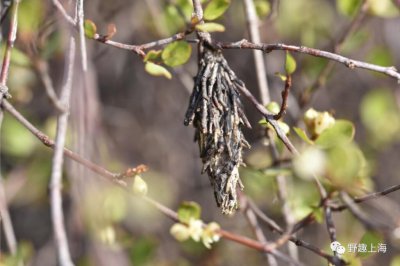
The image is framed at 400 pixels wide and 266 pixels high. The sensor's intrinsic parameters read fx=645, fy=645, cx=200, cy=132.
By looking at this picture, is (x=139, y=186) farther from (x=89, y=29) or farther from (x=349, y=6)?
(x=349, y=6)

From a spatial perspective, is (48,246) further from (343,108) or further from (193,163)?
(343,108)

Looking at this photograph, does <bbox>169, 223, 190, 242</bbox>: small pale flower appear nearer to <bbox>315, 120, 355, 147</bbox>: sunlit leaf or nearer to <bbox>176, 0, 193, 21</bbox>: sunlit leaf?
<bbox>315, 120, 355, 147</bbox>: sunlit leaf

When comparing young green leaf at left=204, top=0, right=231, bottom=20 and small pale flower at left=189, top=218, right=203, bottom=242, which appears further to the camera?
small pale flower at left=189, top=218, right=203, bottom=242

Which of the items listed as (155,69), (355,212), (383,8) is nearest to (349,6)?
(383,8)

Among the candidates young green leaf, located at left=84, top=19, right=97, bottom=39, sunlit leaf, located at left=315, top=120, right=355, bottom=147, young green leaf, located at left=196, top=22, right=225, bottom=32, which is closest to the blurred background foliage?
sunlit leaf, located at left=315, top=120, right=355, bottom=147

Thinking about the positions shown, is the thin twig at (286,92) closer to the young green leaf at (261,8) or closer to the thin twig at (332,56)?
the thin twig at (332,56)

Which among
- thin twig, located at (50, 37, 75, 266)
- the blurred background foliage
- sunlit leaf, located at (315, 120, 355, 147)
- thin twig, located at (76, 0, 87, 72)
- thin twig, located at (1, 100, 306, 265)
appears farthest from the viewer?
the blurred background foliage
